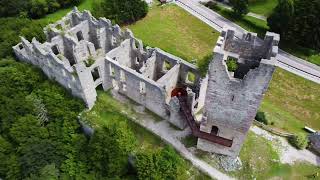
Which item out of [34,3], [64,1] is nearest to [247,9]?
[64,1]

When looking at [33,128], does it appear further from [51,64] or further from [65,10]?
[65,10]

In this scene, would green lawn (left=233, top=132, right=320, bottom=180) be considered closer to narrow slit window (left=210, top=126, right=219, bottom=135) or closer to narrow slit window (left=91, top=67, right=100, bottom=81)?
narrow slit window (left=210, top=126, right=219, bottom=135)

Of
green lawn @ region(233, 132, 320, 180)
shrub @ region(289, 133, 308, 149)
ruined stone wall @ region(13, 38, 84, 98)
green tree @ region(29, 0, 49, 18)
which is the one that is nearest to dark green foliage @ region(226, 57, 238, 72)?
green lawn @ region(233, 132, 320, 180)

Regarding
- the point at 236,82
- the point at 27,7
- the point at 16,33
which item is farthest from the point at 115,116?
the point at 27,7

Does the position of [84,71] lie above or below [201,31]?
above

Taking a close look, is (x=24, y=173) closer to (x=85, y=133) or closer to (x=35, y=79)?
(x=85, y=133)

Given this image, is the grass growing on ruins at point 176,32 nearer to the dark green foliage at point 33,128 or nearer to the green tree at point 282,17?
the green tree at point 282,17

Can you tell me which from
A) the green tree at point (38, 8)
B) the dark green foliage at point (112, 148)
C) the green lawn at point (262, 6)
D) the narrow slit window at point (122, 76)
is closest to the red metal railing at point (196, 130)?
the dark green foliage at point (112, 148)
